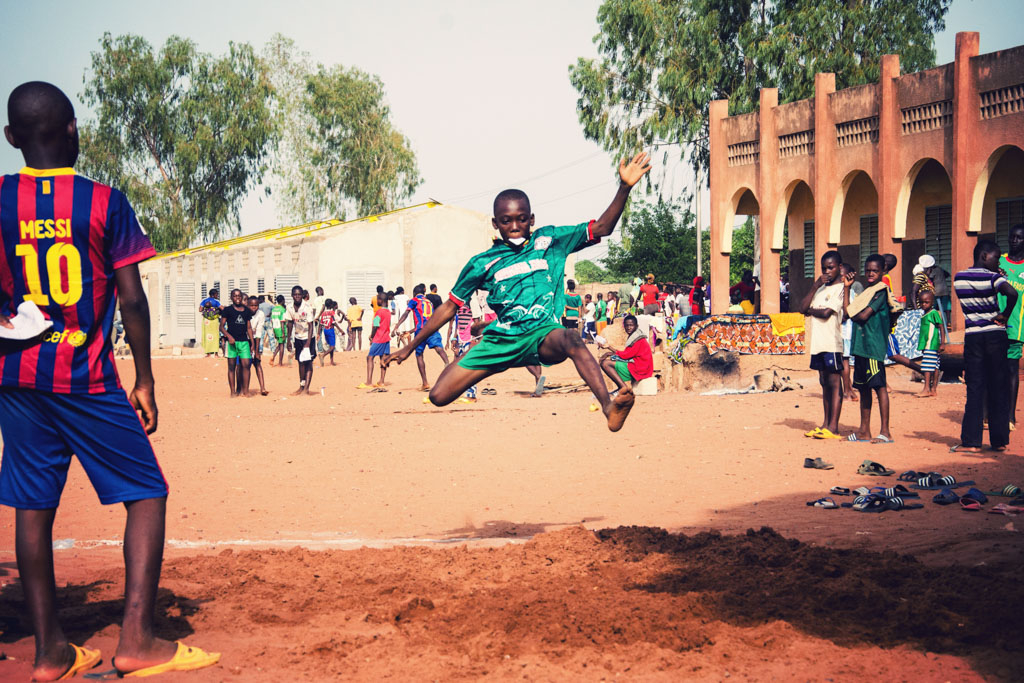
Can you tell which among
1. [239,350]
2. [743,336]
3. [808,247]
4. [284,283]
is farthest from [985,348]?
[284,283]

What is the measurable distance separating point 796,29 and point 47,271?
35406mm

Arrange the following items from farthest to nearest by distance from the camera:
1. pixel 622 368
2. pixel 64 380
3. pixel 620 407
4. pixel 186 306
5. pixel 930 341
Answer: pixel 186 306, pixel 622 368, pixel 930 341, pixel 620 407, pixel 64 380

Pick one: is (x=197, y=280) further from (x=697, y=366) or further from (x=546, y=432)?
(x=546, y=432)

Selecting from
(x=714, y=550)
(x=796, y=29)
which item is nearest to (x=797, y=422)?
(x=714, y=550)

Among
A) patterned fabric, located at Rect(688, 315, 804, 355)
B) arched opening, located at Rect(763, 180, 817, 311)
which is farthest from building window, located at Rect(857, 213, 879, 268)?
patterned fabric, located at Rect(688, 315, 804, 355)

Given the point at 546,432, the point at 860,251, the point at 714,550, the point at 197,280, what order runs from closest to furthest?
1. the point at 714,550
2. the point at 546,432
3. the point at 860,251
4. the point at 197,280

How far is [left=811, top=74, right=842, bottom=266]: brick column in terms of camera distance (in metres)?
21.9

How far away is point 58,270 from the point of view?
3.97m

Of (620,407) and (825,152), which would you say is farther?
(825,152)

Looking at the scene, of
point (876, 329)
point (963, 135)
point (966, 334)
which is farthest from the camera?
point (963, 135)

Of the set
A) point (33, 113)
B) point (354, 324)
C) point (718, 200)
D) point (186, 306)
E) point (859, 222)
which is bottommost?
point (354, 324)

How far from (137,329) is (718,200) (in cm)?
2242

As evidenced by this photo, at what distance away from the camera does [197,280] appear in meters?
47.2

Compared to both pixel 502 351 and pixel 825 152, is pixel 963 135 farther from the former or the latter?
pixel 502 351
